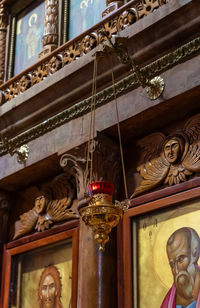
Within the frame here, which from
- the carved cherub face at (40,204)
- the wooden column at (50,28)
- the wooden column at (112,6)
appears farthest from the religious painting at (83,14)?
the carved cherub face at (40,204)

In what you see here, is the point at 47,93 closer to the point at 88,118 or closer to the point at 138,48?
the point at 88,118

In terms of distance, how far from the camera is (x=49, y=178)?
20.6ft

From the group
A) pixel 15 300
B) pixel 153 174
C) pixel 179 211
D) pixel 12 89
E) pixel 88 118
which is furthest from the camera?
pixel 12 89

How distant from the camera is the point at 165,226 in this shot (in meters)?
4.91

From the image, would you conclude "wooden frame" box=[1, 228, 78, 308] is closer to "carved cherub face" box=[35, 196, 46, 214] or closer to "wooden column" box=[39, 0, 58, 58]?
"carved cherub face" box=[35, 196, 46, 214]

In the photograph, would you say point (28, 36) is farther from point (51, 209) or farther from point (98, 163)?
point (98, 163)

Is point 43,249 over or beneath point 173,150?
beneath

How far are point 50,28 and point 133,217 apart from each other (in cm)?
274

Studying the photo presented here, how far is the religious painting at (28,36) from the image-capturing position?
714 centimetres

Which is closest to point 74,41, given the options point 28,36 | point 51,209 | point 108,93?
point 108,93

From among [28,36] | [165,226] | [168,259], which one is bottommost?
[168,259]

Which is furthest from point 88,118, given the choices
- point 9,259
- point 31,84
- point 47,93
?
point 9,259

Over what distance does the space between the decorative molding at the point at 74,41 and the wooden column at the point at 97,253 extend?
3.36ft

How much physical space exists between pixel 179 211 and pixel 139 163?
29.4 inches
